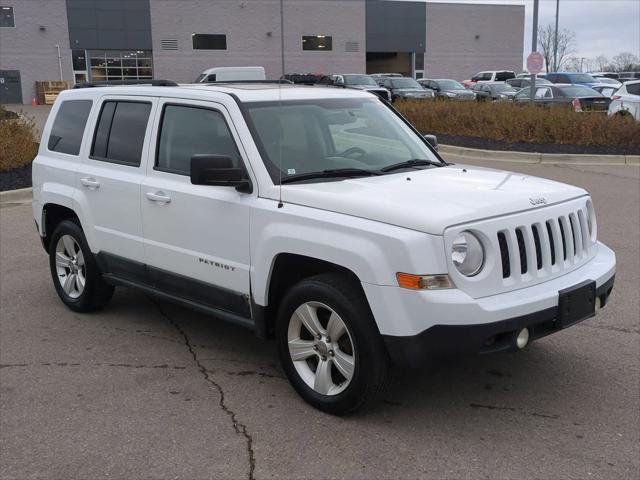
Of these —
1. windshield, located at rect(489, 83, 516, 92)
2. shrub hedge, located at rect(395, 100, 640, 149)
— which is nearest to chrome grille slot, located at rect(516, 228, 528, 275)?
shrub hedge, located at rect(395, 100, 640, 149)

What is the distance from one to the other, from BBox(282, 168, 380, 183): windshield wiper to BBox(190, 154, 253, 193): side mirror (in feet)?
1.16

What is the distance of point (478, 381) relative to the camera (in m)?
4.58

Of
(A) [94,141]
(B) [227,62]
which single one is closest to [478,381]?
(A) [94,141]

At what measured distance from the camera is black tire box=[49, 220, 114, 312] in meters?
5.79

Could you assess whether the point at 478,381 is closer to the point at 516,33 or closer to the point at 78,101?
the point at 78,101

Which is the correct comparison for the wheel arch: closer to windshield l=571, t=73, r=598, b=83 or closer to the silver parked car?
the silver parked car

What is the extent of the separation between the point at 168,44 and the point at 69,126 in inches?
1927

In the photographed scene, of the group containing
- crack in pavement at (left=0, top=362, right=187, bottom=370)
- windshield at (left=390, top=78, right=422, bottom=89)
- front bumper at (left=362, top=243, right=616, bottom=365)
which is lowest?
crack in pavement at (left=0, top=362, right=187, bottom=370)

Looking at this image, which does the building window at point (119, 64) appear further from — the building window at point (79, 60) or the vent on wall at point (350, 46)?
the vent on wall at point (350, 46)

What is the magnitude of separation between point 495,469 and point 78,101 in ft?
14.5

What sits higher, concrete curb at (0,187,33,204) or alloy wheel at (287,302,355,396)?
alloy wheel at (287,302,355,396)

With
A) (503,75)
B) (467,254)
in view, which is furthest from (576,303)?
(503,75)

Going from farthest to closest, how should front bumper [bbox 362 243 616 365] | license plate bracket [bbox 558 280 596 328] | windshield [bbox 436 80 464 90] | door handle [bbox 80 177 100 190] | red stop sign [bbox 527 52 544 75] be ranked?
windshield [bbox 436 80 464 90] → red stop sign [bbox 527 52 544 75] → door handle [bbox 80 177 100 190] → license plate bracket [bbox 558 280 596 328] → front bumper [bbox 362 243 616 365]

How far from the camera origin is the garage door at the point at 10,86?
4816cm
